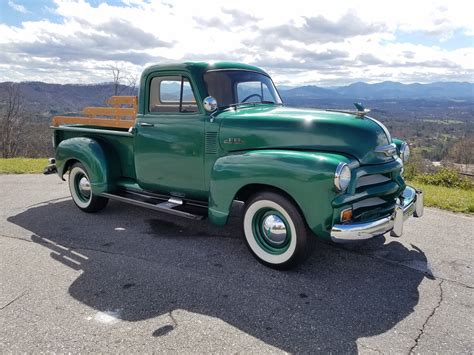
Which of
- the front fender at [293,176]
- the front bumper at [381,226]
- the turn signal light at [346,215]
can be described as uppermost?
the front fender at [293,176]

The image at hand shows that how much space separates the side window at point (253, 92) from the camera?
4547 millimetres

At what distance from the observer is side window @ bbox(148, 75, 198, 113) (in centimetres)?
438

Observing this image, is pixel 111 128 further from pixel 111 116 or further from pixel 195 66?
pixel 195 66

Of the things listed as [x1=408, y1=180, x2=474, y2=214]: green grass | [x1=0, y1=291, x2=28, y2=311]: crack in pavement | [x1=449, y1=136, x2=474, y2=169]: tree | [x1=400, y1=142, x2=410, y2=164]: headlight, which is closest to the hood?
[x1=400, y1=142, x2=410, y2=164]: headlight

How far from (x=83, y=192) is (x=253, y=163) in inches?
129

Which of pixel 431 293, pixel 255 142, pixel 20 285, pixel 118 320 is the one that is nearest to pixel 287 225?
pixel 255 142

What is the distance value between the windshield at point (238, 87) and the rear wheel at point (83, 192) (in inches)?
93.1

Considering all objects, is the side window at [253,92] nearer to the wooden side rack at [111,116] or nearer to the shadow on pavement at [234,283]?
the shadow on pavement at [234,283]

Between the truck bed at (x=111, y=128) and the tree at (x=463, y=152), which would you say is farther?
the tree at (x=463, y=152)

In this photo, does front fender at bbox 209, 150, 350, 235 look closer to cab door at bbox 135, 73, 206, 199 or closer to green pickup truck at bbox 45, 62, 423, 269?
green pickup truck at bbox 45, 62, 423, 269

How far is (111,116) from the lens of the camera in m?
6.11

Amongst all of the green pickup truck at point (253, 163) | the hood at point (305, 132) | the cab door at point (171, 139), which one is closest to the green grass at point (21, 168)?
the green pickup truck at point (253, 163)

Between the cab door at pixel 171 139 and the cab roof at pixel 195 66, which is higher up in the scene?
the cab roof at pixel 195 66

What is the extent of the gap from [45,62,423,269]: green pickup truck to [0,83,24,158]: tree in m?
25.5
